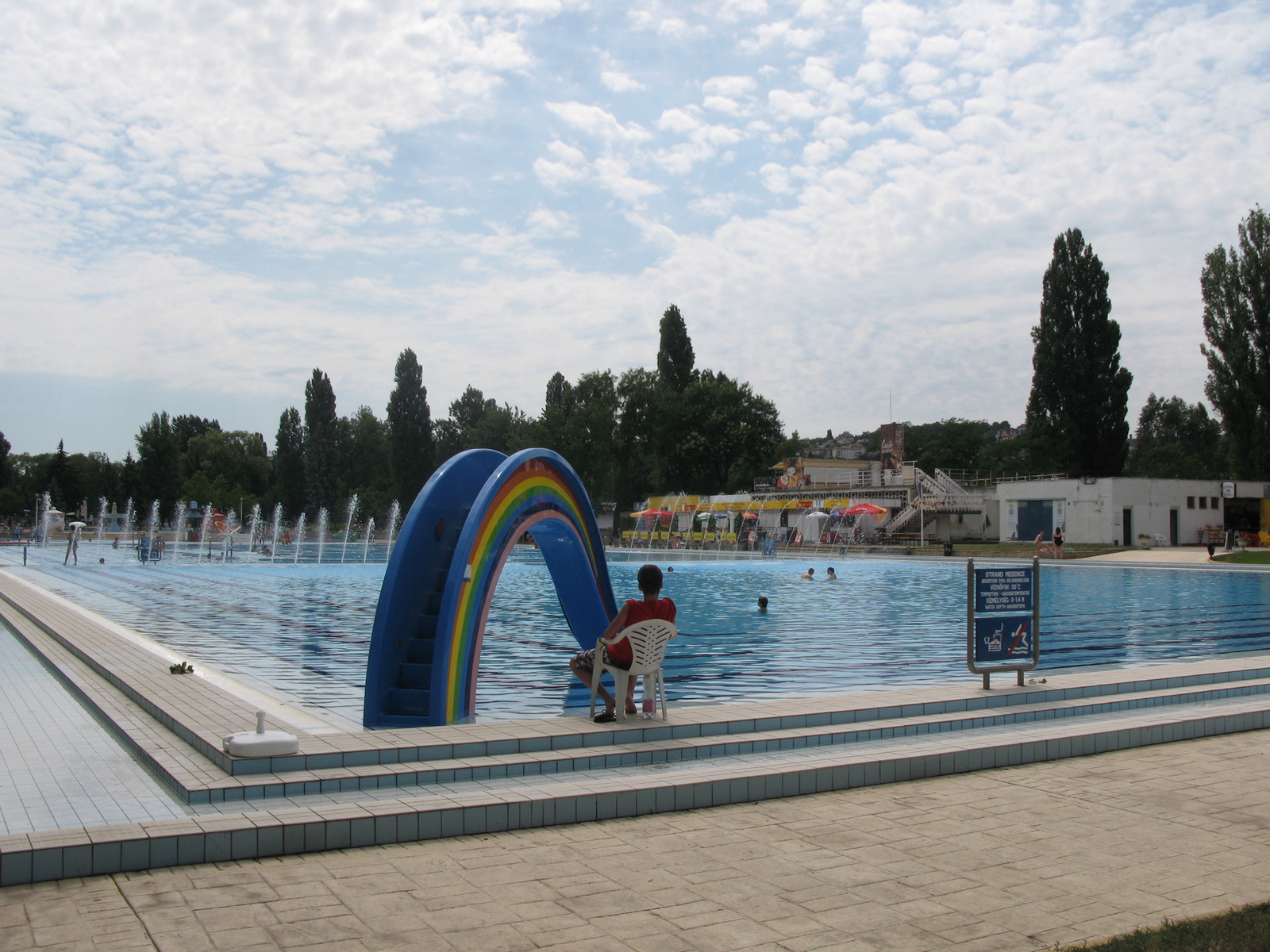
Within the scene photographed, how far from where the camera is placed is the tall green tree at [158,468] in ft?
223

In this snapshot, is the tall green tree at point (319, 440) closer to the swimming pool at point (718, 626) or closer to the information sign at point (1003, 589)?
the swimming pool at point (718, 626)

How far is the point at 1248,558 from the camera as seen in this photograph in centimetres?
3469

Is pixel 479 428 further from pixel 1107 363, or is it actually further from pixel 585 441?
pixel 1107 363

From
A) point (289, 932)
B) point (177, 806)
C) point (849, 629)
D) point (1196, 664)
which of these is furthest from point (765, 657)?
point (289, 932)

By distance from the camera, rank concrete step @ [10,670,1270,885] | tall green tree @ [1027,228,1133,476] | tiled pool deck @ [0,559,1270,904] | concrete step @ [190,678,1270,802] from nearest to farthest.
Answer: concrete step @ [10,670,1270,885]
tiled pool deck @ [0,559,1270,904]
concrete step @ [190,678,1270,802]
tall green tree @ [1027,228,1133,476]

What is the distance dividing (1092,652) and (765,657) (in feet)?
15.1

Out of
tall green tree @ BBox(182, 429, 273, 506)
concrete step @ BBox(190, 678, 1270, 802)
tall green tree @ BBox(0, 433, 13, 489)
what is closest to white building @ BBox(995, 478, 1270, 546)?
concrete step @ BBox(190, 678, 1270, 802)

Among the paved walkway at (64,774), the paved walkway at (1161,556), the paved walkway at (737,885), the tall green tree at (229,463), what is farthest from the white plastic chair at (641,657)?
the tall green tree at (229,463)

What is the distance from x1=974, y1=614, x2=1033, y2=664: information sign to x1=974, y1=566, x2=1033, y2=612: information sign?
95mm

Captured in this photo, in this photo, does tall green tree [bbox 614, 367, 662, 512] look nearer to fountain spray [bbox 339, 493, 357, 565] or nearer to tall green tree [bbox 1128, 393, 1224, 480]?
fountain spray [bbox 339, 493, 357, 565]

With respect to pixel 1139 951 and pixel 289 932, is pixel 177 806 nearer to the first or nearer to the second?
pixel 289 932

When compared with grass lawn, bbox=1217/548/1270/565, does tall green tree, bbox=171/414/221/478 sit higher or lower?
higher

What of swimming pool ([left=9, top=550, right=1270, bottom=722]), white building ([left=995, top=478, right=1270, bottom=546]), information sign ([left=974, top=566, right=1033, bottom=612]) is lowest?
swimming pool ([left=9, top=550, right=1270, bottom=722])

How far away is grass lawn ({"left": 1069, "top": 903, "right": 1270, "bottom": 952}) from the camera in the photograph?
345 cm
